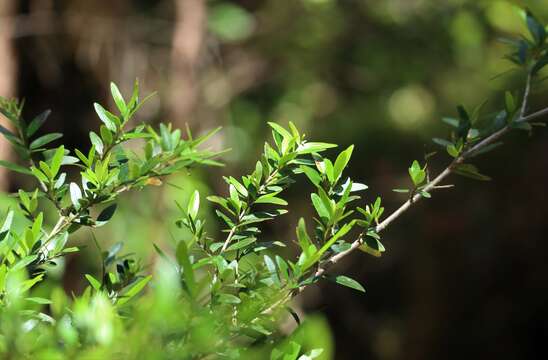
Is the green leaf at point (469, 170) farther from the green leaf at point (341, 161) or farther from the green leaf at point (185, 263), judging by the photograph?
the green leaf at point (185, 263)

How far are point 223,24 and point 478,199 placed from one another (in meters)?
1.37

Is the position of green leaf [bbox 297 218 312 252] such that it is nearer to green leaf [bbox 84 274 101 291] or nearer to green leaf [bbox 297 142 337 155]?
green leaf [bbox 297 142 337 155]

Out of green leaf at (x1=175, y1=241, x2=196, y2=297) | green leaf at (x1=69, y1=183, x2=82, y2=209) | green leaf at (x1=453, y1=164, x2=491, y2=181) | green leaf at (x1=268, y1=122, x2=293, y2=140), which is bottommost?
green leaf at (x1=453, y1=164, x2=491, y2=181)

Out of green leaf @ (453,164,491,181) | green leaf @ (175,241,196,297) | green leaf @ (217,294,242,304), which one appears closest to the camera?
green leaf @ (175,241,196,297)

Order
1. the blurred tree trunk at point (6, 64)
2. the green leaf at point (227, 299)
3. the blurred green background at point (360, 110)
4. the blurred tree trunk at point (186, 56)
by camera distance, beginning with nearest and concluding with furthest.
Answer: the green leaf at point (227, 299) < the blurred tree trunk at point (6, 64) < the blurred tree trunk at point (186, 56) < the blurred green background at point (360, 110)

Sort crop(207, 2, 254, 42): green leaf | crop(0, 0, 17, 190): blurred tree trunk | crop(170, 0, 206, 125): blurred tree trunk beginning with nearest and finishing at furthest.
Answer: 1. crop(0, 0, 17, 190): blurred tree trunk
2. crop(170, 0, 206, 125): blurred tree trunk
3. crop(207, 2, 254, 42): green leaf

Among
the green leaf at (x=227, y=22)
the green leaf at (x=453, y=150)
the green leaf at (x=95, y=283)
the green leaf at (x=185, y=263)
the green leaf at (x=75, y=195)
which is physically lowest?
the green leaf at (x=227, y=22)

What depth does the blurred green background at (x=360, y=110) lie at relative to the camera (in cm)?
271

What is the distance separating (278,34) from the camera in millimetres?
3344

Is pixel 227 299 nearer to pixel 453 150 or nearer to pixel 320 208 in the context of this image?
pixel 320 208

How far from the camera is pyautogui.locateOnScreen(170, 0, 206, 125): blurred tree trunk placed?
8.46 feet

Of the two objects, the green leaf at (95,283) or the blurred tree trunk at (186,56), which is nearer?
the green leaf at (95,283)

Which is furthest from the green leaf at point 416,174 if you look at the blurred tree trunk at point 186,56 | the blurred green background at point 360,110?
the blurred tree trunk at point 186,56

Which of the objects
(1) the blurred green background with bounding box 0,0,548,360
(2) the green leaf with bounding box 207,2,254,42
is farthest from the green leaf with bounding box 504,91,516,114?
(2) the green leaf with bounding box 207,2,254,42
